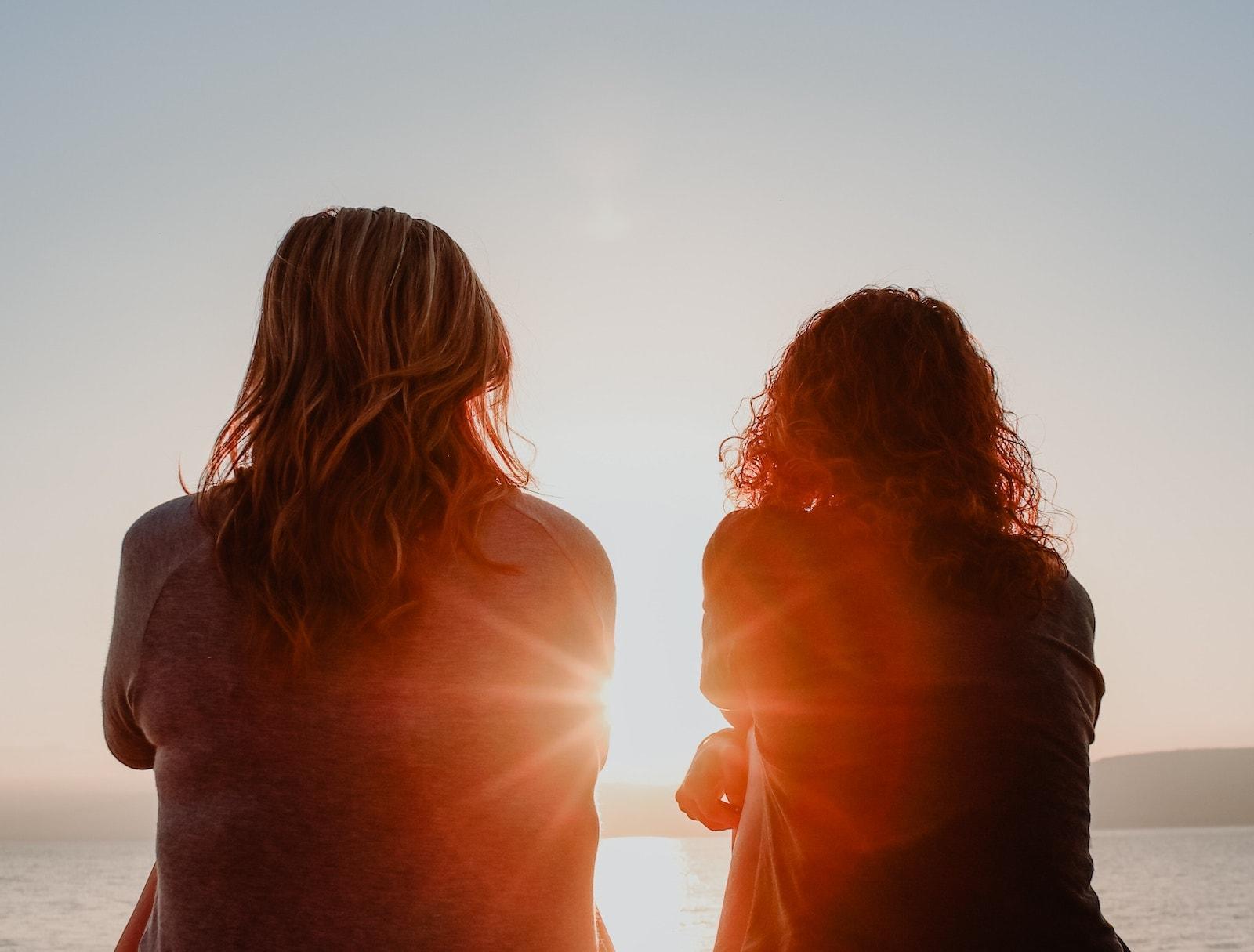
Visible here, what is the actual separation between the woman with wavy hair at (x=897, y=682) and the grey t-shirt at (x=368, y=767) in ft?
2.14

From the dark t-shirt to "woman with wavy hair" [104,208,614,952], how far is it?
577 mm

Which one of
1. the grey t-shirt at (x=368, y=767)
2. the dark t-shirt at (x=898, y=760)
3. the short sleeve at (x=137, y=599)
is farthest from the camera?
the dark t-shirt at (x=898, y=760)

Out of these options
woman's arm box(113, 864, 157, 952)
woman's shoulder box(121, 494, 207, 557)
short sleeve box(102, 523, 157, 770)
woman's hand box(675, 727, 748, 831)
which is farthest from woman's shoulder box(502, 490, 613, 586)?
woman's arm box(113, 864, 157, 952)

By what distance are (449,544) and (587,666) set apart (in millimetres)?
338

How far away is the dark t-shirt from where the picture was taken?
208cm

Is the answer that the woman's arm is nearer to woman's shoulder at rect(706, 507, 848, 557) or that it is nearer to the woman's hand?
the woman's hand

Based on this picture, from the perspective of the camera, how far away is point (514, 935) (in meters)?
1.65

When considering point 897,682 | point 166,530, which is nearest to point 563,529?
point 166,530

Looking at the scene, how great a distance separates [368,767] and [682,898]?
82.4m

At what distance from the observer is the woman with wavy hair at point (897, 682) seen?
2.10 meters

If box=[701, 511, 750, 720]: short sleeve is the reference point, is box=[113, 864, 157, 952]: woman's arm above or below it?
below

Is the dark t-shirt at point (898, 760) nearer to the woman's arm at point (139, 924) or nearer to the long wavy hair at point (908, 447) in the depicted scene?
the long wavy hair at point (908, 447)

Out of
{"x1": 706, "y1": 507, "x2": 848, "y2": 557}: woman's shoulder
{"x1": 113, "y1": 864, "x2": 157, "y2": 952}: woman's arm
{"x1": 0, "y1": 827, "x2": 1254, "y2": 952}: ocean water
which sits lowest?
{"x1": 0, "y1": 827, "x2": 1254, "y2": 952}: ocean water

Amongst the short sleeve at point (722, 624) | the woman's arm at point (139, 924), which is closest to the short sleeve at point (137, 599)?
the woman's arm at point (139, 924)
